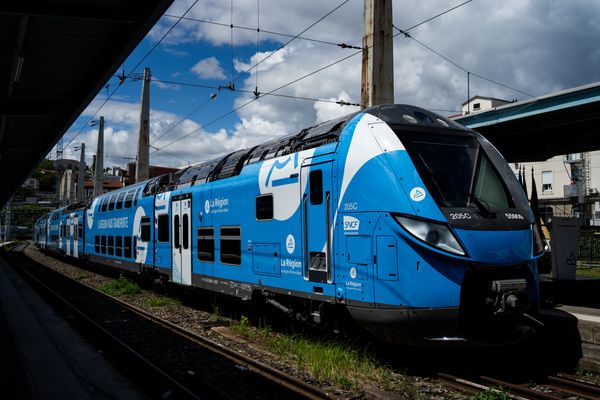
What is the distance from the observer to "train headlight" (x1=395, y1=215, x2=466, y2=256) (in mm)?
6387

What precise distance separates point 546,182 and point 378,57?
43237 millimetres

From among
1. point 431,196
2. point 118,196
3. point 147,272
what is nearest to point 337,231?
point 431,196

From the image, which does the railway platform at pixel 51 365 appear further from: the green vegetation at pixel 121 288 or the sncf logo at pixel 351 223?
the green vegetation at pixel 121 288

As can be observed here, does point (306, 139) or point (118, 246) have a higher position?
point (306, 139)

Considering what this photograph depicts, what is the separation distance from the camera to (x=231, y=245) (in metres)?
10.6

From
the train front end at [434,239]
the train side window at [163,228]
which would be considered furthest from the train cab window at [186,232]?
the train front end at [434,239]

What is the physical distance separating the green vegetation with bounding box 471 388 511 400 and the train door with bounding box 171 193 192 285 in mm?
8121

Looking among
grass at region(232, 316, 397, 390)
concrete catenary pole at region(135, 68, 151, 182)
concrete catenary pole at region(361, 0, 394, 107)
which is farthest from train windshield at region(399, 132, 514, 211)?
concrete catenary pole at region(135, 68, 151, 182)

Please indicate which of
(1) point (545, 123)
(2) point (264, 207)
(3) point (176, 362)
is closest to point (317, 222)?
(2) point (264, 207)

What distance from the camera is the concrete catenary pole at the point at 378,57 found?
1094 cm

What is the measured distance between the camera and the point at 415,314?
6422mm

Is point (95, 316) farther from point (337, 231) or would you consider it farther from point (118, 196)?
point (337, 231)

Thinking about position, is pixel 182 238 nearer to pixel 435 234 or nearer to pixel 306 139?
pixel 306 139

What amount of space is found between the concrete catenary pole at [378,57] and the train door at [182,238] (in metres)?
4.91
